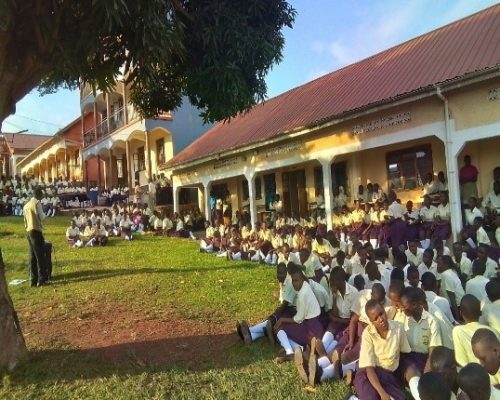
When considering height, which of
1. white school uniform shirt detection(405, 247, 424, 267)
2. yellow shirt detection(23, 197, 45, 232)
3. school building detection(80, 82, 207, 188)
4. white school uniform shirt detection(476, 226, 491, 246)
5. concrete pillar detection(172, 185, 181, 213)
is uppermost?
school building detection(80, 82, 207, 188)

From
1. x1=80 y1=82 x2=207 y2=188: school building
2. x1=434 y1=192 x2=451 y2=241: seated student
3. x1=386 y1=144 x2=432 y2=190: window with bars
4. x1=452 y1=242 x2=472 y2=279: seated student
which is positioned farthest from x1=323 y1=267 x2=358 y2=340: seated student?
x1=80 y1=82 x2=207 y2=188: school building

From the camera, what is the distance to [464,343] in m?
4.05

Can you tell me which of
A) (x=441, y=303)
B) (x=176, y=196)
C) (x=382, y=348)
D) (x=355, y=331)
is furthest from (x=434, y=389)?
(x=176, y=196)

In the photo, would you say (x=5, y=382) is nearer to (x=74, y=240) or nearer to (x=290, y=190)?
(x=74, y=240)

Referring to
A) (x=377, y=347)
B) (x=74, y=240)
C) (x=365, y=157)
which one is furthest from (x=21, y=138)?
(x=377, y=347)

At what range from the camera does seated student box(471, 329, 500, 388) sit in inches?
136

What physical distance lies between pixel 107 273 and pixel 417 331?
26.5ft

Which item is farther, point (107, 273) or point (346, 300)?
point (107, 273)

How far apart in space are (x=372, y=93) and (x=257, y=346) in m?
8.17

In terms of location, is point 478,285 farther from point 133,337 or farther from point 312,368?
point 133,337

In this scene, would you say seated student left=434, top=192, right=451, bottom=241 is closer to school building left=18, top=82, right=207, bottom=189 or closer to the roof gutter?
the roof gutter

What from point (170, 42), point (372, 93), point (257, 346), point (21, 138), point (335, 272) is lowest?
point (257, 346)

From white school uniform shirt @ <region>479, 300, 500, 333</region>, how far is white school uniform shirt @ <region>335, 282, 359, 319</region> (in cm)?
164

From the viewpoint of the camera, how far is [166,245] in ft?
54.1
